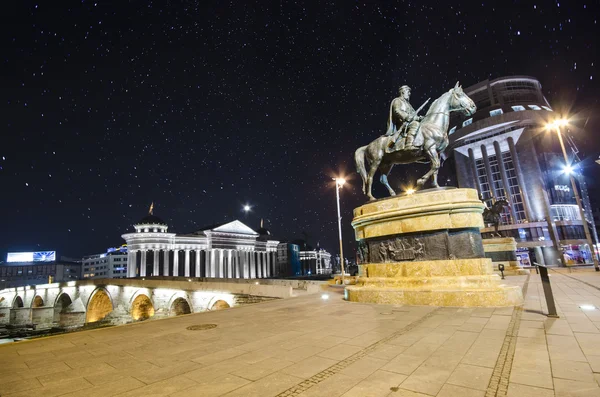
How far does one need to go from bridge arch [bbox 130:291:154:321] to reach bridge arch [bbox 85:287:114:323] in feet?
27.1

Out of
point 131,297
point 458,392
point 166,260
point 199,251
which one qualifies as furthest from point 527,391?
point 199,251

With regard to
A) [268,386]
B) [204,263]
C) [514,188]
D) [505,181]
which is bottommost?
[268,386]

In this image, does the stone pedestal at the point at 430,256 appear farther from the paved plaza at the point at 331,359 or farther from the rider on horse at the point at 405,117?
the rider on horse at the point at 405,117

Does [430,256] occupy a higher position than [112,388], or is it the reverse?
[430,256]

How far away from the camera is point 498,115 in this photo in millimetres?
57094

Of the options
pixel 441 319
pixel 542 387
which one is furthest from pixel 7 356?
pixel 441 319

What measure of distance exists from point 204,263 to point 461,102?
69.3 metres

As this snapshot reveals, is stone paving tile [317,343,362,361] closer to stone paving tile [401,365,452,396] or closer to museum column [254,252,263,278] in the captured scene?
stone paving tile [401,365,452,396]

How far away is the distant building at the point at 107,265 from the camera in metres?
130

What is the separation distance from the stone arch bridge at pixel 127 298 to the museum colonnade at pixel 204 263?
42.3ft

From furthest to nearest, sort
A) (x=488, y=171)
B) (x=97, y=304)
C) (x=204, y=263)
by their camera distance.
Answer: (x=204, y=263)
(x=488, y=171)
(x=97, y=304)

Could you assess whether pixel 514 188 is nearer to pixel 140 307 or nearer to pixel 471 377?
pixel 471 377

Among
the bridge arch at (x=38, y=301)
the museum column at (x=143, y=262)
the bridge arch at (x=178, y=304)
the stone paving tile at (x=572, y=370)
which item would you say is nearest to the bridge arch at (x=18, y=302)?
the bridge arch at (x=38, y=301)

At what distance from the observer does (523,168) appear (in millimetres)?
53594
